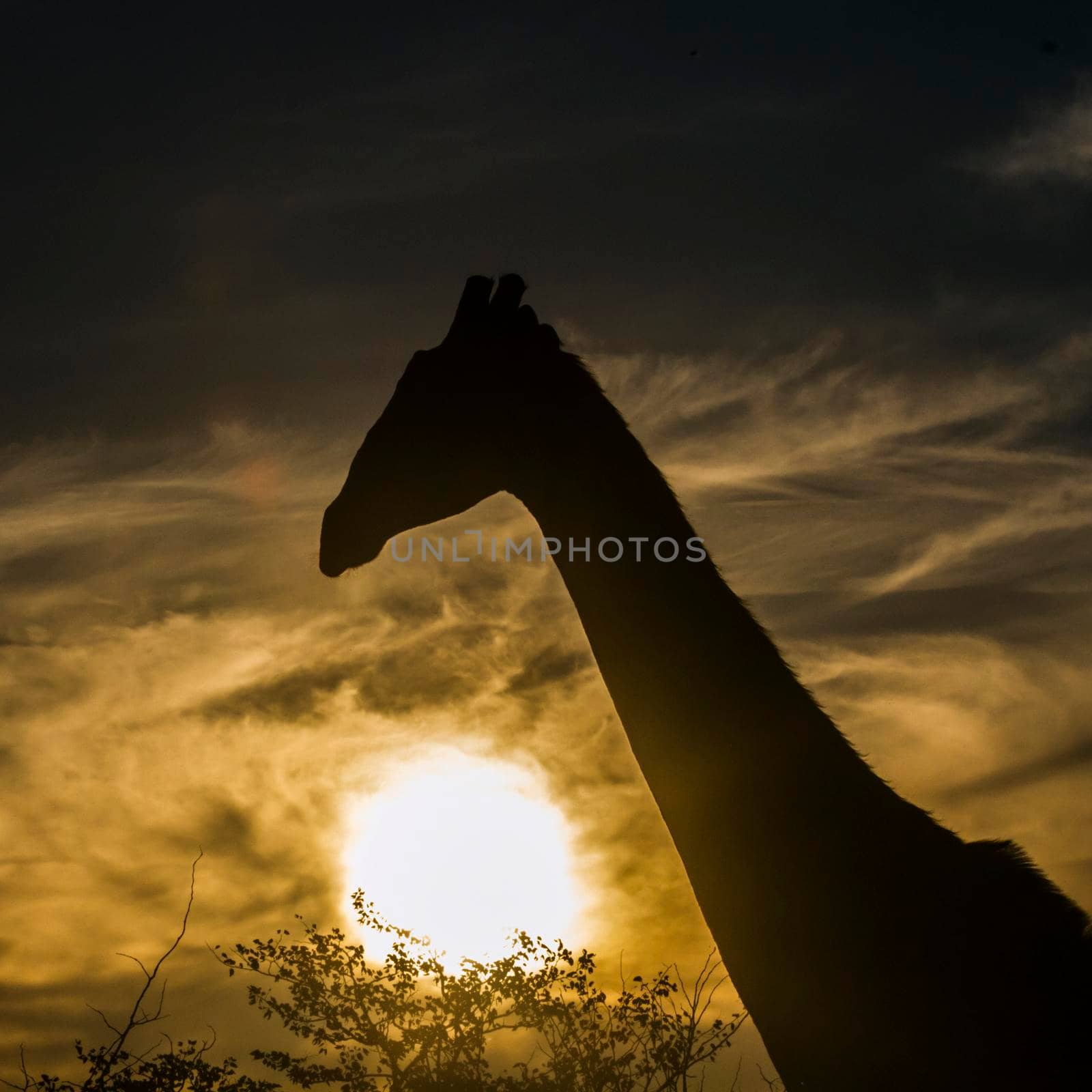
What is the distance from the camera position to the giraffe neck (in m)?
3.41

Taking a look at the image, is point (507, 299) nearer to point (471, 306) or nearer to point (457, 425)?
point (471, 306)

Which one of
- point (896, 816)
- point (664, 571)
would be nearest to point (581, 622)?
point (664, 571)

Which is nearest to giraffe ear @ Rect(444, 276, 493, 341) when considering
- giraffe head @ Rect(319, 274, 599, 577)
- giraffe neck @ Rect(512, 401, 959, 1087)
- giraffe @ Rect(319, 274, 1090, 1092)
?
giraffe head @ Rect(319, 274, 599, 577)

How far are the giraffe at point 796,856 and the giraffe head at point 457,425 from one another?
26 cm

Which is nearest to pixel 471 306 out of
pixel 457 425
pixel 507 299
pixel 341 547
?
pixel 507 299

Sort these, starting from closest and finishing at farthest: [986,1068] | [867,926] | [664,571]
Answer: [986,1068] → [867,926] → [664,571]

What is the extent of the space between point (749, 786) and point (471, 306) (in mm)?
2700

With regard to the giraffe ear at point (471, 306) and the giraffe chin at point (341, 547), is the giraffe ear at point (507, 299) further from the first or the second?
the giraffe chin at point (341, 547)

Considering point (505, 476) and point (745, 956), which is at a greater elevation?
point (505, 476)

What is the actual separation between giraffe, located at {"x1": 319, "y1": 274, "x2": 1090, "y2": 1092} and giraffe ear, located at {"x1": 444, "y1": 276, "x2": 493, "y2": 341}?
0.80m

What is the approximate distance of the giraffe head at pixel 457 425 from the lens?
15.8ft

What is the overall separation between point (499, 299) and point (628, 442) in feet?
3.61

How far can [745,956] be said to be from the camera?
351cm

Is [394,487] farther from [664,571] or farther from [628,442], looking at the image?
[664,571]
